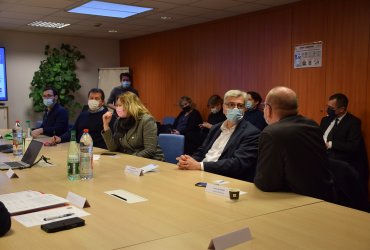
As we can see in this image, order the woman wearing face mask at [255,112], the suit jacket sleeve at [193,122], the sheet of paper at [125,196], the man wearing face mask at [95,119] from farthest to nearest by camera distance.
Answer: the suit jacket sleeve at [193,122]
the woman wearing face mask at [255,112]
the man wearing face mask at [95,119]
the sheet of paper at [125,196]

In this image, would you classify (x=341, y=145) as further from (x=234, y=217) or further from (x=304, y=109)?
(x=234, y=217)

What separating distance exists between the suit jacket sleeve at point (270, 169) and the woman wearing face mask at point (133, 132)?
1.50m

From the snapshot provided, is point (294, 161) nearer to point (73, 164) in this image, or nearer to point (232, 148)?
point (232, 148)

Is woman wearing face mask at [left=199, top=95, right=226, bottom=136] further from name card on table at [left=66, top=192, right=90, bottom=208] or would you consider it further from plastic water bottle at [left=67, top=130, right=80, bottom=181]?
name card on table at [left=66, top=192, right=90, bottom=208]

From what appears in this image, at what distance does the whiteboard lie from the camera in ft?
30.7

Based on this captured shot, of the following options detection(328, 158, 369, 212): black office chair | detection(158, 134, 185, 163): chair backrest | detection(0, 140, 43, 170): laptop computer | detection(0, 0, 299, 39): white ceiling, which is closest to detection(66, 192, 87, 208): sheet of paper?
detection(0, 140, 43, 170): laptop computer

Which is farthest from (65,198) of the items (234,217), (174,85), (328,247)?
(174,85)

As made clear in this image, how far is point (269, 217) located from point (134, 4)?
4.69 m

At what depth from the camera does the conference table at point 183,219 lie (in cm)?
→ 142

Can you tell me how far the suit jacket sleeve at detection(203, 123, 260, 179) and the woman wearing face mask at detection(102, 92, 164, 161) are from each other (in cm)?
72

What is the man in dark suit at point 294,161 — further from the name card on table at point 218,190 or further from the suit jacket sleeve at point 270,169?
the name card on table at point 218,190

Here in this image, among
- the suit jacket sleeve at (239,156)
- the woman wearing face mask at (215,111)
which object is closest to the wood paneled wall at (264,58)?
the woman wearing face mask at (215,111)

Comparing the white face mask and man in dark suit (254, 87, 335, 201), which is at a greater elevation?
the white face mask

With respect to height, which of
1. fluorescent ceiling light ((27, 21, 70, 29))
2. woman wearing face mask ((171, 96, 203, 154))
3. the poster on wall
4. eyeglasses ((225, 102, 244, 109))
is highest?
fluorescent ceiling light ((27, 21, 70, 29))
